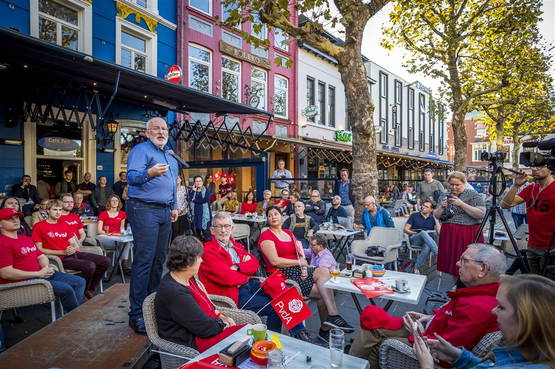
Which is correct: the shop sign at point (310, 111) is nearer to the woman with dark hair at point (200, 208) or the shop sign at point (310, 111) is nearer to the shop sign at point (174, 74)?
the shop sign at point (174, 74)

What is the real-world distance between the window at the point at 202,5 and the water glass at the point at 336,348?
12805mm

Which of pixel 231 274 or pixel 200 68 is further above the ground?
pixel 200 68

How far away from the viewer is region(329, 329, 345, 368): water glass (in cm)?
187

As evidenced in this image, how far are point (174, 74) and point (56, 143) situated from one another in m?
3.83

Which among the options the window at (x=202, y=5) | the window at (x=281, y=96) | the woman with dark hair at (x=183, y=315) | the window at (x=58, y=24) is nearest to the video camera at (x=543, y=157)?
the woman with dark hair at (x=183, y=315)

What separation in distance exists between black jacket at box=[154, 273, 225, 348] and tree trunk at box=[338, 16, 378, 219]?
21.7 ft

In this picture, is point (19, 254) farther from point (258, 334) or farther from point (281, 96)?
point (281, 96)

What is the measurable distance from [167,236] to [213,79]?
415 inches

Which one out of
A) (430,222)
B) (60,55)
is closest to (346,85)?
(430,222)

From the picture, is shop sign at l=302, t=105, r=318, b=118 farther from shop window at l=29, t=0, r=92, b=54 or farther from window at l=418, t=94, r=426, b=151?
window at l=418, t=94, r=426, b=151

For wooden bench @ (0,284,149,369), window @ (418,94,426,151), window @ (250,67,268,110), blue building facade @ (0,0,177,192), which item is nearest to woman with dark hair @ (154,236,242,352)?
wooden bench @ (0,284,149,369)

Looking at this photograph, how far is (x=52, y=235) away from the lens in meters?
4.48

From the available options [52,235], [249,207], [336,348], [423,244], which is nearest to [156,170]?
[336,348]

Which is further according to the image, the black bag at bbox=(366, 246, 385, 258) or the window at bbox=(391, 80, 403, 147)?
the window at bbox=(391, 80, 403, 147)
